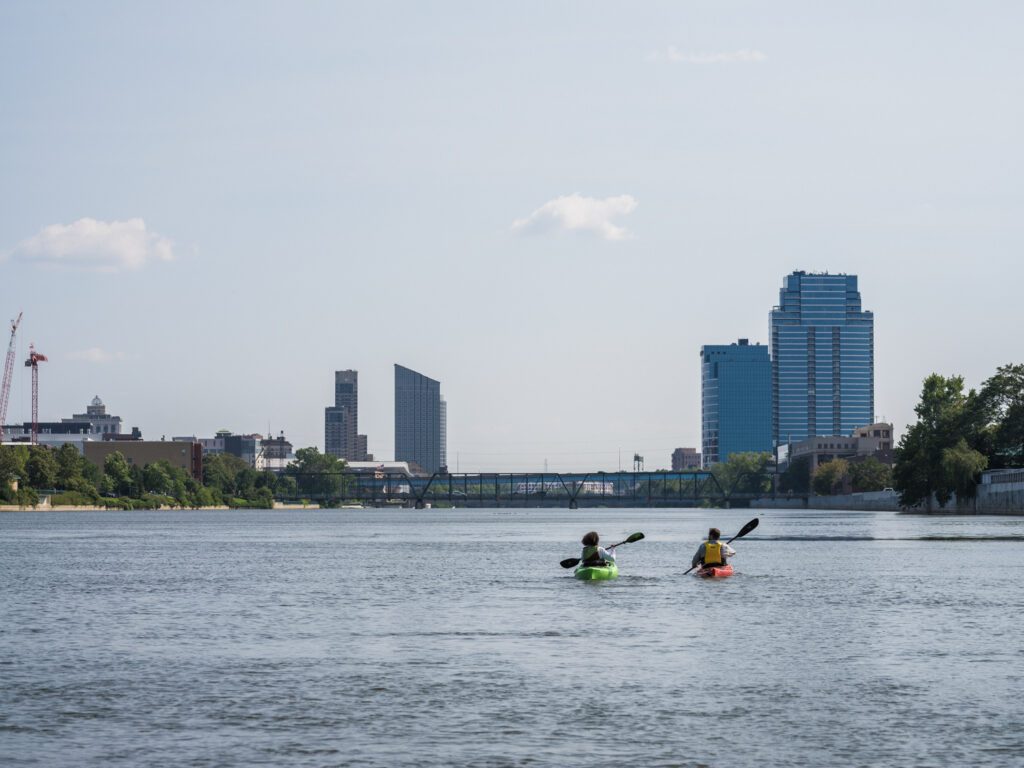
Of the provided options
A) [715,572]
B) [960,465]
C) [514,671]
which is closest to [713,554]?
[715,572]

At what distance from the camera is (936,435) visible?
188 metres

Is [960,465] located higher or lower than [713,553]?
higher

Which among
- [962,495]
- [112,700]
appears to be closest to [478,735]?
[112,700]

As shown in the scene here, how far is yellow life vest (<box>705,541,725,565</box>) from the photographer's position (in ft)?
191

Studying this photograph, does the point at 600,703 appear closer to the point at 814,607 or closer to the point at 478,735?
the point at 478,735

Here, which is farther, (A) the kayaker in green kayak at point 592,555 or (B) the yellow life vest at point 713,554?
(B) the yellow life vest at point 713,554

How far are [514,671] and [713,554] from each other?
98.8 ft

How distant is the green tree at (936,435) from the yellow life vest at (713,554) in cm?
12946

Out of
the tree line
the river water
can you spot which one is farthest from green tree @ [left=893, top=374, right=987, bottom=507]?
the river water

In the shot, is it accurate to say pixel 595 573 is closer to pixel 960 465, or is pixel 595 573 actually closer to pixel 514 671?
pixel 514 671

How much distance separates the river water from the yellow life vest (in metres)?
1.17

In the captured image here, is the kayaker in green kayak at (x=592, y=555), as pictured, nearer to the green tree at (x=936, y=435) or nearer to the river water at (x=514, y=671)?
the river water at (x=514, y=671)

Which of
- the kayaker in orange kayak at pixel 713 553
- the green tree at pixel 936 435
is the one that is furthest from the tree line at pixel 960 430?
the kayaker in orange kayak at pixel 713 553

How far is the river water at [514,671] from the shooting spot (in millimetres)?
21094
